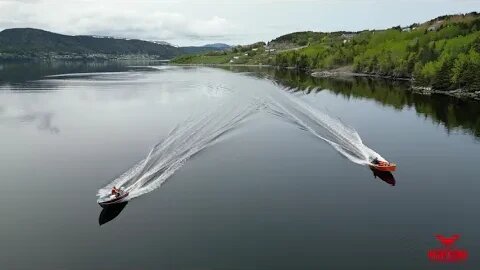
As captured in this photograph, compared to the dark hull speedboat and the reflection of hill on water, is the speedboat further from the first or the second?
the reflection of hill on water

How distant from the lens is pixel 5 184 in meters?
43.9

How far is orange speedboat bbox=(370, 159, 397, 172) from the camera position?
45.7 metres

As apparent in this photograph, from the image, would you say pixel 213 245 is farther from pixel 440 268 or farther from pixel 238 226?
pixel 440 268

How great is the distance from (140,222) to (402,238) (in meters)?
20.7

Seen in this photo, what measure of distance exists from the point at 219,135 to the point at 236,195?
939 inches

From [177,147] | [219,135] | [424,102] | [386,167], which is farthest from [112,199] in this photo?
[424,102]

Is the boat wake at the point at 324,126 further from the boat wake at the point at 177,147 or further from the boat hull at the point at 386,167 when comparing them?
the boat wake at the point at 177,147

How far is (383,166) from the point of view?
150 feet

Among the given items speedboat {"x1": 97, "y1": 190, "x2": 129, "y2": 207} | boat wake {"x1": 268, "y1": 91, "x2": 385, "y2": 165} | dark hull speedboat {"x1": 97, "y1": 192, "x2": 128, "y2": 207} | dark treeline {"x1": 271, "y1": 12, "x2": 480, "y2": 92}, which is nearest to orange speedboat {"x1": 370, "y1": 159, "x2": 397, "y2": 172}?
boat wake {"x1": 268, "y1": 91, "x2": 385, "y2": 165}

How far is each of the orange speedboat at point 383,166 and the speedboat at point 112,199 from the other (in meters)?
27.2

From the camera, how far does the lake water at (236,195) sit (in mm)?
29281

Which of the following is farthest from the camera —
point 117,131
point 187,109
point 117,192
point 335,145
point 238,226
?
point 187,109

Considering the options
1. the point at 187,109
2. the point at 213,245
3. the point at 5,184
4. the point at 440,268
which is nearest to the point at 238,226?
the point at 213,245

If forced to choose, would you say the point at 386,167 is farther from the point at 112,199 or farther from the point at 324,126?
the point at 112,199
